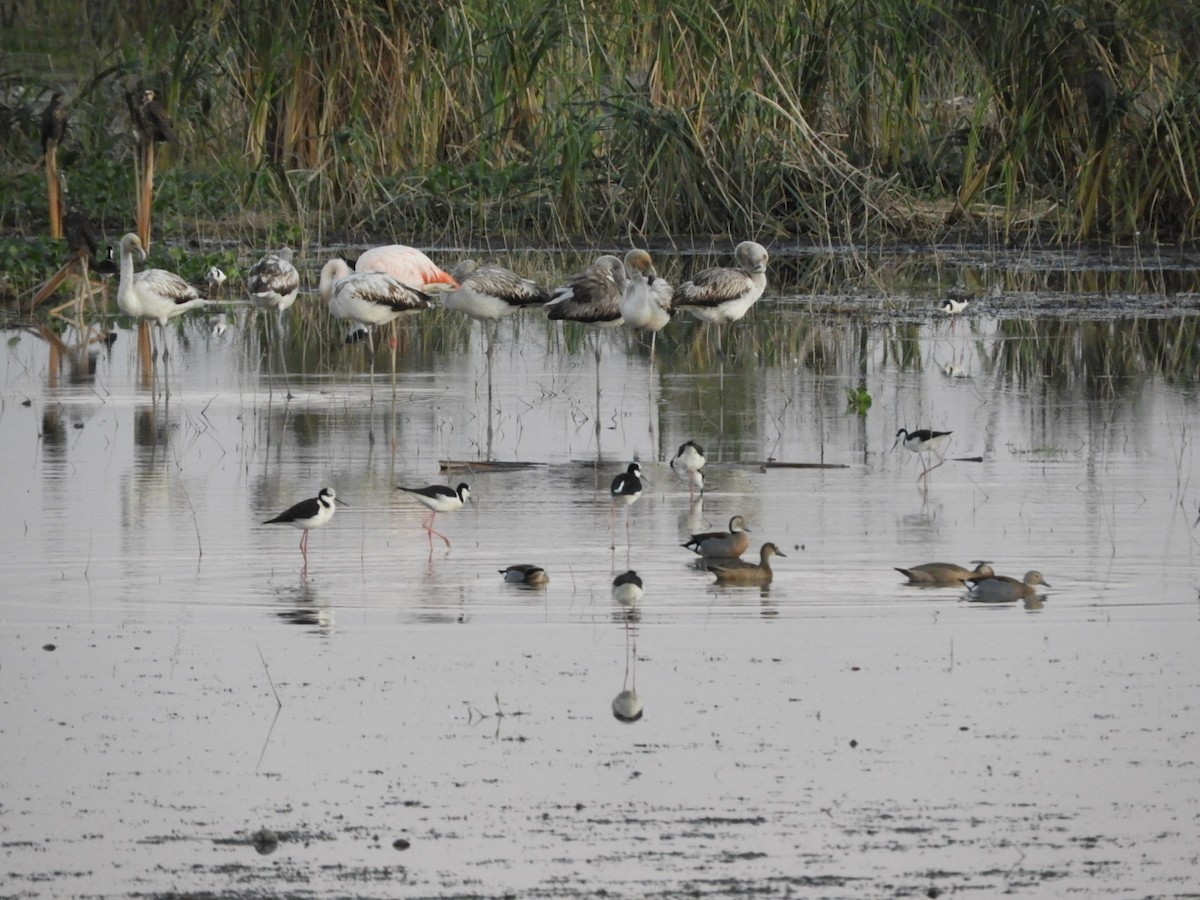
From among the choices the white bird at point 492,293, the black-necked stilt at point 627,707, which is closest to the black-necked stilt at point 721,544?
the black-necked stilt at point 627,707

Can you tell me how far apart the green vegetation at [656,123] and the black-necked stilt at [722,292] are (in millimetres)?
5507

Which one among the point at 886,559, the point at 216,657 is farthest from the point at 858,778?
the point at 886,559

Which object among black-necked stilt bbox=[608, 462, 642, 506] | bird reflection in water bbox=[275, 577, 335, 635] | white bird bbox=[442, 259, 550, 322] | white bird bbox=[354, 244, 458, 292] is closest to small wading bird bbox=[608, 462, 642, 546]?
black-necked stilt bbox=[608, 462, 642, 506]

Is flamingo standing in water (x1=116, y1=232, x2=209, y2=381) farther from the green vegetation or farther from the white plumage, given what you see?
the green vegetation

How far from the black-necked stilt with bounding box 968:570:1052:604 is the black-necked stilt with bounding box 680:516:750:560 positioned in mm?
986

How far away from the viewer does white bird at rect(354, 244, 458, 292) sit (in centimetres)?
1742

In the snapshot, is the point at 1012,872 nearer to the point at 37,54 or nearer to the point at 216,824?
the point at 216,824

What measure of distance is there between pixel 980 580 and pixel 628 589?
1.33 meters

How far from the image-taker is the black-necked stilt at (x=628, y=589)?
27.5 ft

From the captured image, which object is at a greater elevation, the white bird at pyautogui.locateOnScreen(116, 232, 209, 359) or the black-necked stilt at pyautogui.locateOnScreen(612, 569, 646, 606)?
the white bird at pyautogui.locateOnScreen(116, 232, 209, 359)

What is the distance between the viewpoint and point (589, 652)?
7.73m

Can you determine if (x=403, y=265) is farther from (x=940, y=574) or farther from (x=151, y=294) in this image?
(x=940, y=574)

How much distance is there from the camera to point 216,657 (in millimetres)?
7637

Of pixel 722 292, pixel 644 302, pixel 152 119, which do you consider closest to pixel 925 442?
pixel 644 302
